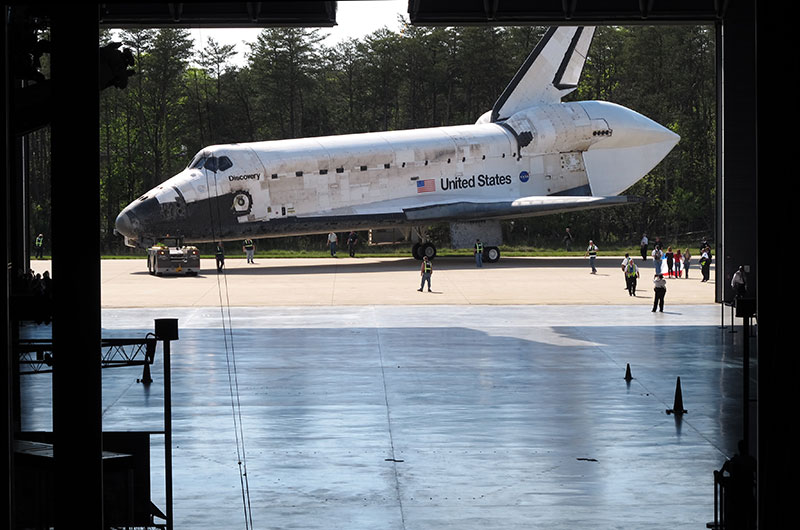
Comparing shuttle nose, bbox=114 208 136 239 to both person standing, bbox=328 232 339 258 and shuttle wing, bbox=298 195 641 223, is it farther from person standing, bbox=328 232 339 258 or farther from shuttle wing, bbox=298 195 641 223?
person standing, bbox=328 232 339 258

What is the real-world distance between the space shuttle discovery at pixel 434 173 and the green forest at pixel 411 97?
778 inches

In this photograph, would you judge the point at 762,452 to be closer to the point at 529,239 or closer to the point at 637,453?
the point at 637,453

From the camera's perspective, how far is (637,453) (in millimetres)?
12406

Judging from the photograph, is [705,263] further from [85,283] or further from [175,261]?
[85,283]

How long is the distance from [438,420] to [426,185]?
30.8 meters

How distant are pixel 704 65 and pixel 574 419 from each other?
61.7m

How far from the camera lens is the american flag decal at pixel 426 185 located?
4453cm

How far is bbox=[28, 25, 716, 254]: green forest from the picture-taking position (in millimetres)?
69625

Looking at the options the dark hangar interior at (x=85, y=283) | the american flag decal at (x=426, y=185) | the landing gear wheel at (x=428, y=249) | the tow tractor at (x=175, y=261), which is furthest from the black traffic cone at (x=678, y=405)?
the landing gear wheel at (x=428, y=249)

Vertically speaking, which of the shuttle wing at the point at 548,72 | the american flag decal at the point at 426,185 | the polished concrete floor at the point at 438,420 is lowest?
the polished concrete floor at the point at 438,420

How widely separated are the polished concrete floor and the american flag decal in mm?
19800

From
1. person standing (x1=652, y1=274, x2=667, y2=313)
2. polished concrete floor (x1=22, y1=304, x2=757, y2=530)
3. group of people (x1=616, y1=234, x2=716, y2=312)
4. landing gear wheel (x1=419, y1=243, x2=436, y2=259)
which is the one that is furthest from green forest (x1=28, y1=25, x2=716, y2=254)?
polished concrete floor (x1=22, y1=304, x2=757, y2=530)

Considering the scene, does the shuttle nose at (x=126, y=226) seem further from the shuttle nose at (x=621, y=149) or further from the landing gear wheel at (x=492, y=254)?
the shuttle nose at (x=621, y=149)

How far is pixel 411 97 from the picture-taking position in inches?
3007
